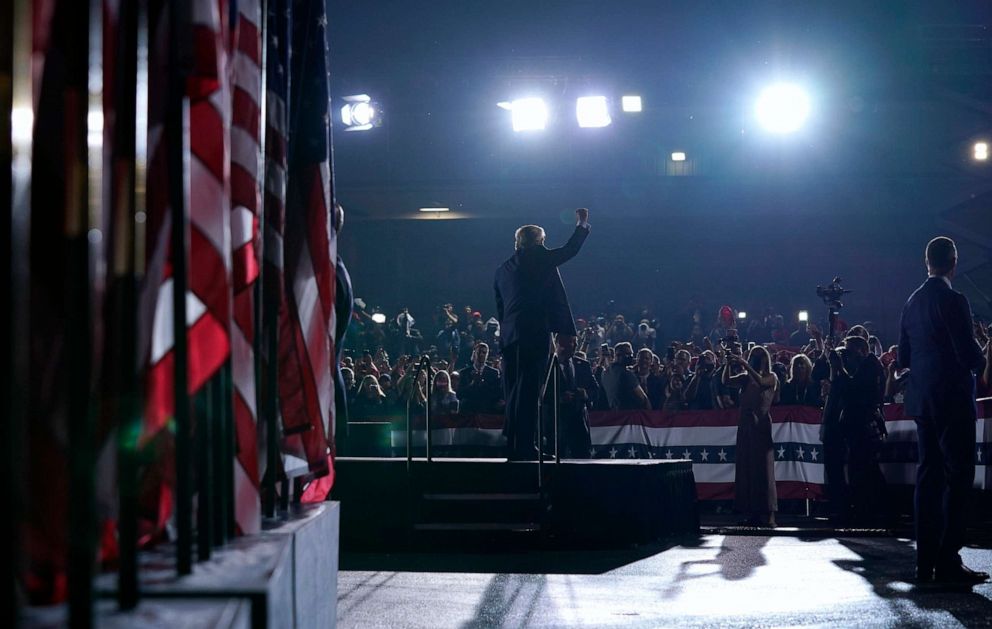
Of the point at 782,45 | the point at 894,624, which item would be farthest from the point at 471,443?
the point at 782,45

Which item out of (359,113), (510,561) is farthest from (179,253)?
(359,113)

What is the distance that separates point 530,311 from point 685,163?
2276 centimetres

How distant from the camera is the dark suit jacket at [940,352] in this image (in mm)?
7008

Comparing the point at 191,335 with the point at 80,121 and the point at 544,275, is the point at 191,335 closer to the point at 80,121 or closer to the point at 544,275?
the point at 80,121

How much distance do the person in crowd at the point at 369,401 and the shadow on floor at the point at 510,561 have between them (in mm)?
5403

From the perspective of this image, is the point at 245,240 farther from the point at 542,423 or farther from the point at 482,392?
the point at 482,392

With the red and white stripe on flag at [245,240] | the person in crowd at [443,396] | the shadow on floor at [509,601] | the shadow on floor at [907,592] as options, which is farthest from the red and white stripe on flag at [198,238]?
the person in crowd at [443,396]

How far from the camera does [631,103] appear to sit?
30406 millimetres

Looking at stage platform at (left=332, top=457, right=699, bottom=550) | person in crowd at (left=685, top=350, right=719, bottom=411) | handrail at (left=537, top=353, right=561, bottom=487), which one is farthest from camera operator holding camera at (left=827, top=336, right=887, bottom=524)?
handrail at (left=537, top=353, right=561, bottom=487)

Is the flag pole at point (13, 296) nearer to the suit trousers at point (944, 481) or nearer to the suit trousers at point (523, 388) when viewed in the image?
the suit trousers at point (944, 481)

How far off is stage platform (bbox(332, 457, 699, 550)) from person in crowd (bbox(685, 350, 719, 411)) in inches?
182

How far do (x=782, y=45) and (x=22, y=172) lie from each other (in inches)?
1198

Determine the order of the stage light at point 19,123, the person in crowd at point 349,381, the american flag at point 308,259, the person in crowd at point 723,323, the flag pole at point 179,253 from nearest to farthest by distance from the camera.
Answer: the stage light at point 19,123
the flag pole at point 179,253
the american flag at point 308,259
the person in crowd at point 349,381
the person in crowd at point 723,323

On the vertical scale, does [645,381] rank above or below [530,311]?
below
